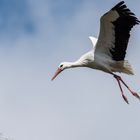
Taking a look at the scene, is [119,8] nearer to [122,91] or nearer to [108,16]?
[108,16]

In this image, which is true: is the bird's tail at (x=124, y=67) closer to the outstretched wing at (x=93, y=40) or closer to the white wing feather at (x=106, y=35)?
the white wing feather at (x=106, y=35)

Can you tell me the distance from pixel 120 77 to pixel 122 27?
161cm

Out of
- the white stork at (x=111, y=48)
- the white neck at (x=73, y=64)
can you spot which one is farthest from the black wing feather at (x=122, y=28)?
the white neck at (x=73, y=64)

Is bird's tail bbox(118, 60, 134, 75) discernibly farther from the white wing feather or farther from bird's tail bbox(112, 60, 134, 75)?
the white wing feather

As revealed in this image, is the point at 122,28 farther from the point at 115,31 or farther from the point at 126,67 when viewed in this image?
the point at 126,67

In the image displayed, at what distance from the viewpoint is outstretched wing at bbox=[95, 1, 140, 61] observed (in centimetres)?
2764

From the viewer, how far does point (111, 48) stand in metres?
28.7

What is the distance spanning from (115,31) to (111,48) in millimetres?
617

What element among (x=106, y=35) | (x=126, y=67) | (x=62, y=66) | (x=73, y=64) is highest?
(x=106, y=35)

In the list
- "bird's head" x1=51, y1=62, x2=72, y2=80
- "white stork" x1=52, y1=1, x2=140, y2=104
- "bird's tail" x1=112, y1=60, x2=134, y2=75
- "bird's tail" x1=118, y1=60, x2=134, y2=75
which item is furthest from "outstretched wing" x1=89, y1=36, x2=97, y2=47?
"bird's tail" x1=118, y1=60, x2=134, y2=75

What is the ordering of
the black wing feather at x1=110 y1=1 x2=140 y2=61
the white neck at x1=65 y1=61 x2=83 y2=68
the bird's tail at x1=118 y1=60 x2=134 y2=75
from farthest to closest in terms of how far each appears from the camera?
the white neck at x1=65 y1=61 x2=83 y2=68
the bird's tail at x1=118 y1=60 x2=134 y2=75
the black wing feather at x1=110 y1=1 x2=140 y2=61

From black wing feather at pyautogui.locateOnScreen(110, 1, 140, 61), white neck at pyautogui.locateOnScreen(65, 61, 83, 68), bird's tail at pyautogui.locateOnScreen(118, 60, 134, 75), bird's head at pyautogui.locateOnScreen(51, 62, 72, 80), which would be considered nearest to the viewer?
black wing feather at pyautogui.locateOnScreen(110, 1, 140, 61)

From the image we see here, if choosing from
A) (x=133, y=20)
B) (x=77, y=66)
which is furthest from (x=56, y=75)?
(x=133, y=20)

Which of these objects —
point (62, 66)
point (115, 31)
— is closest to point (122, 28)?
point (115, 31)
